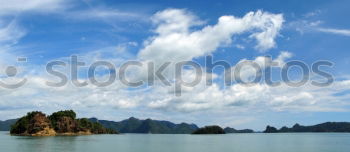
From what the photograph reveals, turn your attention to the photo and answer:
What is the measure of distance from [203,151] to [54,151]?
4332cm

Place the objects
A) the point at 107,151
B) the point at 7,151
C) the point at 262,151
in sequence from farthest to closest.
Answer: the point at 262,151 → the point at 107,151 → the point at 7,151

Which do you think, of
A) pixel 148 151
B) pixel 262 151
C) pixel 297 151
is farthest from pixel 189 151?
pixel 297 151

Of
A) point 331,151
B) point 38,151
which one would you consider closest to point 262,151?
point 331,151

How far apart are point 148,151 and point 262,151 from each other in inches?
1416

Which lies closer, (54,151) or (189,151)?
(54,151)

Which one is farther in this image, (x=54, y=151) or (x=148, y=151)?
(x=148, y=151)

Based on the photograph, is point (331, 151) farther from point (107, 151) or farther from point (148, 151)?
point (107, 151)

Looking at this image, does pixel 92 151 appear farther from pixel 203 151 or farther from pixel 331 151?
pixel 331 151

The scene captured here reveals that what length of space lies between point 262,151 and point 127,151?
4218 cm

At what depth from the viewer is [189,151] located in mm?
113625

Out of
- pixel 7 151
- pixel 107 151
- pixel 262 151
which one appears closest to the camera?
pixel 7 151

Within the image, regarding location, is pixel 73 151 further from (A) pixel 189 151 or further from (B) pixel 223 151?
(B) pixel 223 151

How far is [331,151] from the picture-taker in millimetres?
116500

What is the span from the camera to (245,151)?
375ft
